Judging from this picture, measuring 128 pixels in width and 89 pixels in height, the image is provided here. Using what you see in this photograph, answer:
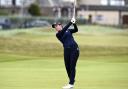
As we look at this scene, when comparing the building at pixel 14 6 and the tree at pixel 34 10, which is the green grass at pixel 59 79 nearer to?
the tree at pixel 34 10

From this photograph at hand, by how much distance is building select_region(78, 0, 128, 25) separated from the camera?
107 metres

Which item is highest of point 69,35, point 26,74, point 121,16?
point 69,35

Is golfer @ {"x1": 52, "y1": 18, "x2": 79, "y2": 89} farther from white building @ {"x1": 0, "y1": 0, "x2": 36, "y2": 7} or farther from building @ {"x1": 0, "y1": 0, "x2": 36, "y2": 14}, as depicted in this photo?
white building @ {"x1": 0, "y1": 0, "x2": 36, "y2": 7}

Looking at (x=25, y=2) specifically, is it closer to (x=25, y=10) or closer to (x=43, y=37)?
(x=25, y=10)

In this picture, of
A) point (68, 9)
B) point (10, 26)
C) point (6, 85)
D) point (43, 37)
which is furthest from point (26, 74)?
point (68, 9)

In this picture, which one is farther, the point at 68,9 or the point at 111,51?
the point at 68,9

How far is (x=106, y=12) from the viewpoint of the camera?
108 meters

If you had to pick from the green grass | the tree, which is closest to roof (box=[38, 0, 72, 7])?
the tree

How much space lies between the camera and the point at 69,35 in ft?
54.4

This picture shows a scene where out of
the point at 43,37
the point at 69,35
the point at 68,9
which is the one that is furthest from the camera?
the point at 68,9

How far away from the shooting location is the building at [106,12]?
107 metres

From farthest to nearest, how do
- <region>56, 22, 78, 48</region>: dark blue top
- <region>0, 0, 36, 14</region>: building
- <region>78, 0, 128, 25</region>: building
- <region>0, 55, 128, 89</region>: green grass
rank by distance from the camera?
<region>0, 0, 36, 14</region>: building
<region>78, 0, 128, 25</region>: building
<region>0, 55, 128, 89</region>: green grass
<region>56, 22, 78, 48</region>: dark blue top

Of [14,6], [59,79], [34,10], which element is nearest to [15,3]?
[14,6]

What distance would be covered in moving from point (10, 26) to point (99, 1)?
38.4 m
